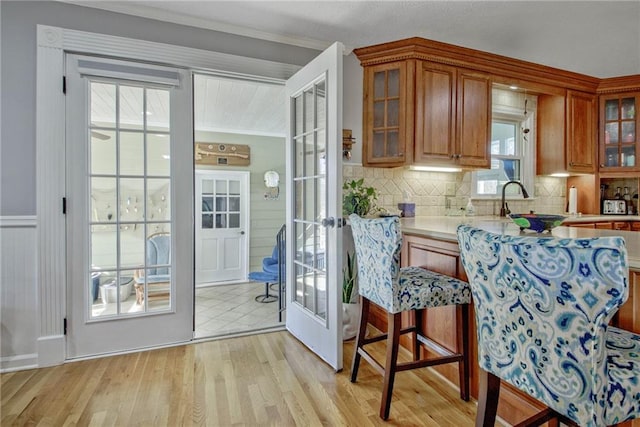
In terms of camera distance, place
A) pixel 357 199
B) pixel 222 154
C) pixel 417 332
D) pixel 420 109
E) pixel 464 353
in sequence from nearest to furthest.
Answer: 1. pixel 464 353
2. pixel 417 332
3. pixel 357 199
4. pixel 420 109
5. pixel 222 154

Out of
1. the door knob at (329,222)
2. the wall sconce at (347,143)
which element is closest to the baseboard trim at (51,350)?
the door knob at (329,222)

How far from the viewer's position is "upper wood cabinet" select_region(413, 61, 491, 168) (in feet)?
9.36

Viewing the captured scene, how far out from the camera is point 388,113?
9.62 ft

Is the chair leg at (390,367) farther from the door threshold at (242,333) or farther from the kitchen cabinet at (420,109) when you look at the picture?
the kitchen cabinet at (420,109)

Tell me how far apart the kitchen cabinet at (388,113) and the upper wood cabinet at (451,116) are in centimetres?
9

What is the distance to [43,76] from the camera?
7.08 ft

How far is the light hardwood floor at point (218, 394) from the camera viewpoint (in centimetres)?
168

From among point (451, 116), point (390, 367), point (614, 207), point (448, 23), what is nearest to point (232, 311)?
point (390, 367)

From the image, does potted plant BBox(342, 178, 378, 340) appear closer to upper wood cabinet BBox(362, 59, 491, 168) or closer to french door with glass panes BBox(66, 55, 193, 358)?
upper wood cabinet BBox(362, 59, 491, 168)

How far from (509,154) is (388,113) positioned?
1.66 meters

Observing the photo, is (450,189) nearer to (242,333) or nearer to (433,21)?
(433,21)

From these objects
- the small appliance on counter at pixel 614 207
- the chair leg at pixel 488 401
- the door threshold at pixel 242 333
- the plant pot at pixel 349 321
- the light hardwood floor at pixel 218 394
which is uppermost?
the small appliance on counter at pixel 614 207

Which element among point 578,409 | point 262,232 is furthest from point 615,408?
point 262,232

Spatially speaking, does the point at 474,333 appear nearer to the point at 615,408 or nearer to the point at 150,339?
the point at 615,408
